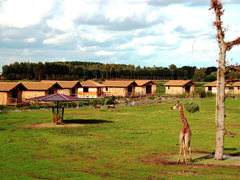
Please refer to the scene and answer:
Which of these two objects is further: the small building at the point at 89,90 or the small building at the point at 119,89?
the small building at the point at 119,89

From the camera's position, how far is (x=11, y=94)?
51844 millimetres

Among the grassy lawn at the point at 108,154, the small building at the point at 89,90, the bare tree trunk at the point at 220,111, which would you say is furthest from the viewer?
the small building at the point at 89,90

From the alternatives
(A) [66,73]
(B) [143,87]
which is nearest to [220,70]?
(B) [143,87]

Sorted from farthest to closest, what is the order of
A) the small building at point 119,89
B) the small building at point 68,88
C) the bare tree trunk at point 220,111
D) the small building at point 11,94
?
the small building at point 119,89
the small building at point 68,88
the small building at point 11,94
the bare tree trunk at point 220,111

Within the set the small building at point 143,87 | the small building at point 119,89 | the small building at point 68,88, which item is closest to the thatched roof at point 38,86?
the small building at point 68,88

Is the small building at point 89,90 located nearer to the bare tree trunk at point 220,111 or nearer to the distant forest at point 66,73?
the distant forest at point 66,73

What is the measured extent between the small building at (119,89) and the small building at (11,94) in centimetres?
2761

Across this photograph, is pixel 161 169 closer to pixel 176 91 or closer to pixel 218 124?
pixel 218 124

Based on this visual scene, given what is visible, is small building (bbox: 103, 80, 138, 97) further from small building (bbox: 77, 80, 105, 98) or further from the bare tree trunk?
the bare tree trunk

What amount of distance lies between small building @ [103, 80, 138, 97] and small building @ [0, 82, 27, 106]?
27.6 meters

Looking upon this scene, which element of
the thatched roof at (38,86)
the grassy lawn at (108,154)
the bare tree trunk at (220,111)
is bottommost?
the grassy lawn at (108,154)

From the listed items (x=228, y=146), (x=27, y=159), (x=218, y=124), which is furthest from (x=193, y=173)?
(x=27, y=159)

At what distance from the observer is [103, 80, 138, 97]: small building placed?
242 feet

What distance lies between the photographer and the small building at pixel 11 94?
165ft
